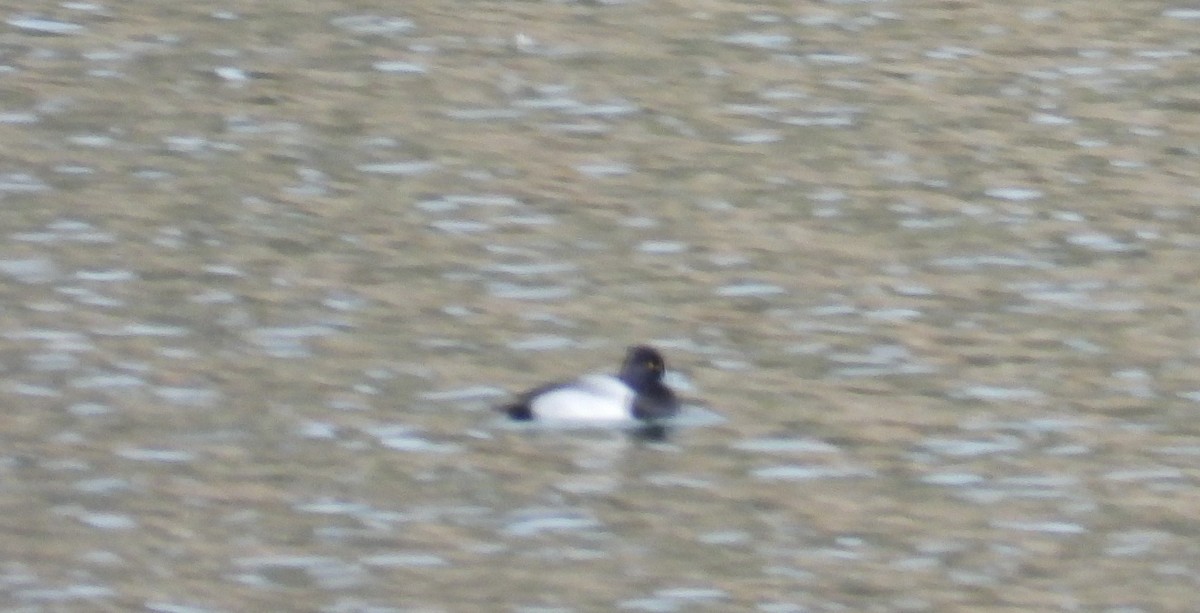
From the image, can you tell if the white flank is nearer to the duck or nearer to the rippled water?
the duck

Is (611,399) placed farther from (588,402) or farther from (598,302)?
(598,302)

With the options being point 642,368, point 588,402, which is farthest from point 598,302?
point 588,402

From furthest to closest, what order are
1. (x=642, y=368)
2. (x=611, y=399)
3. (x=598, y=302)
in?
(x=598, y=302) < (x=642, y=368) < (x=611, y=399)

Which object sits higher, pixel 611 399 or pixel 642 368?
pixel 642 368

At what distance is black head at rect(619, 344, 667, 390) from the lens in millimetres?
12023

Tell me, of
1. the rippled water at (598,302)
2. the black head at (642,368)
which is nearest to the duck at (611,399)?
the black head at (642,368)

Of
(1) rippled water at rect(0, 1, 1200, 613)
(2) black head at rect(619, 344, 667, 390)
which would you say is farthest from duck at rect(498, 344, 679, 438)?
(1) rippled water at rect(0, 1, 1200, 613)

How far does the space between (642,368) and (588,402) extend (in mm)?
Result: 284

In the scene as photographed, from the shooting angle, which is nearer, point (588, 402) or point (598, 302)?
point (588, 402)

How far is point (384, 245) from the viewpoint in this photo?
47.0 ft

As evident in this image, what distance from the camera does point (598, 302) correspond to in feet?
44.4

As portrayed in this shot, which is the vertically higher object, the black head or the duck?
the black head

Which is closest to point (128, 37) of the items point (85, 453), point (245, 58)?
point (245, 58)

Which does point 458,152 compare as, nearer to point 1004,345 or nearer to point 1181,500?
point 1004,345
